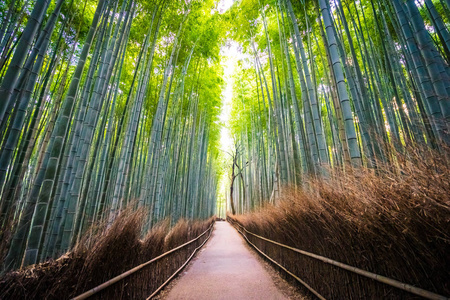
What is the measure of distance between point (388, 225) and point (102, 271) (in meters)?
1.88

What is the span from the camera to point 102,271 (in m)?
1.50

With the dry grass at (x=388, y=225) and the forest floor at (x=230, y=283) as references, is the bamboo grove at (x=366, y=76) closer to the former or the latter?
the dry grass at (x=388, y=225)

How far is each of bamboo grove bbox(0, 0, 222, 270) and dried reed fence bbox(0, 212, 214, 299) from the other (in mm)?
180

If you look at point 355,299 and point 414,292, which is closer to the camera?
point 414,292

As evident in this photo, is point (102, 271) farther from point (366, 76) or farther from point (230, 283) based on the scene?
point (366, 76)

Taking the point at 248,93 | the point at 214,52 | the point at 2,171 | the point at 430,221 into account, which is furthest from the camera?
the point at 248,93

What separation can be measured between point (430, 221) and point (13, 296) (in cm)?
186

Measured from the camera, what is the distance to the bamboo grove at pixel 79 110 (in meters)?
1.32

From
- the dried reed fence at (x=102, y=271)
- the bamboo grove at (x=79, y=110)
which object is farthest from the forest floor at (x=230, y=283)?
the bamboo grove at (x=79, y=110)

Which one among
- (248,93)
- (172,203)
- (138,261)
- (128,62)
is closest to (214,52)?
(128,62)

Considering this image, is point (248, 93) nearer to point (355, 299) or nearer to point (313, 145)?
point (313, 145)

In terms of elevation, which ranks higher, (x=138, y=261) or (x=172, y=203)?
(x=172, y=203)

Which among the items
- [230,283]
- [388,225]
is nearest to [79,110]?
[388,225]

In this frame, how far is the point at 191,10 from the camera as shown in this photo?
420cm
